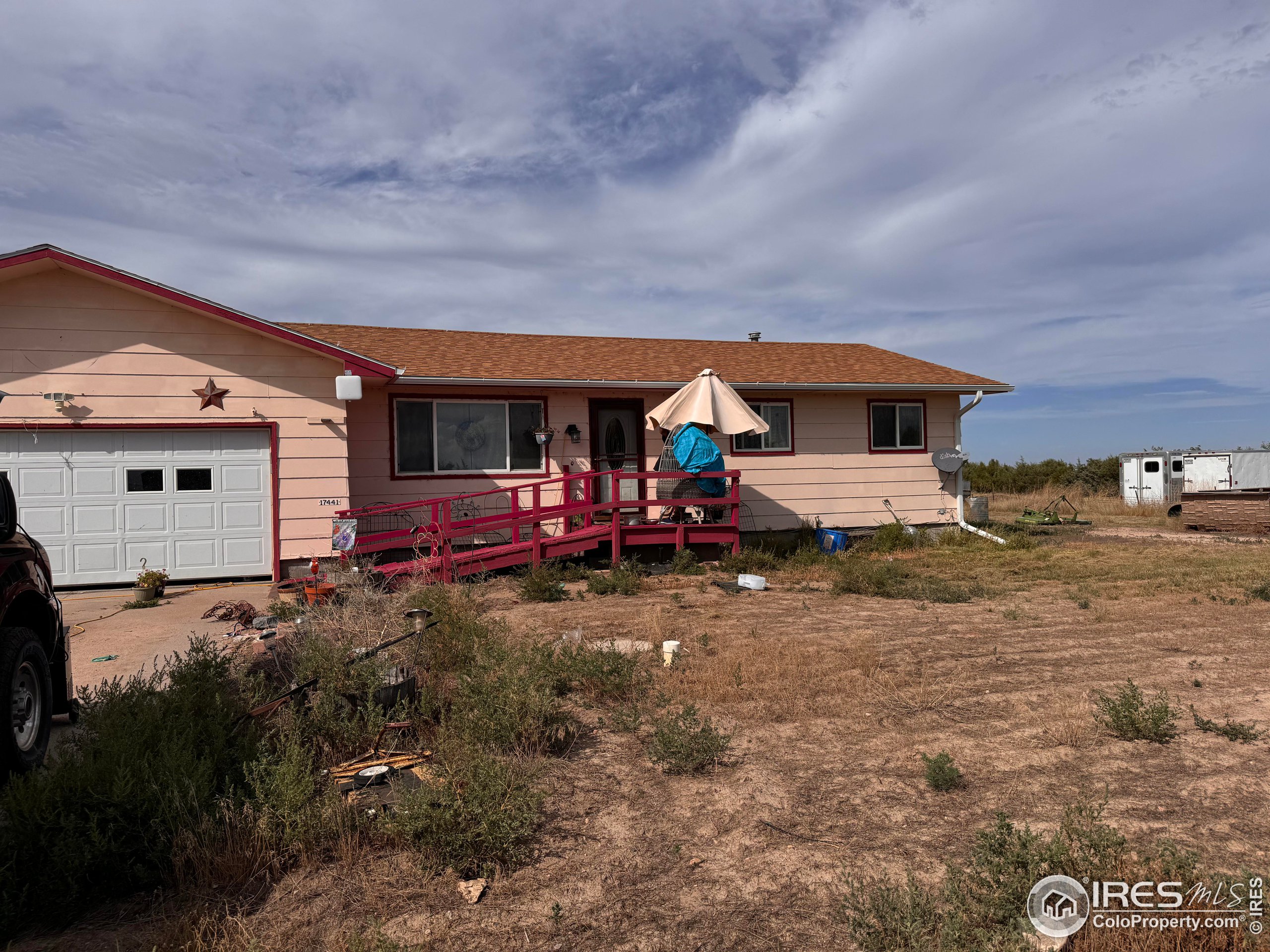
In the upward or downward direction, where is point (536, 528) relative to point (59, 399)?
downward

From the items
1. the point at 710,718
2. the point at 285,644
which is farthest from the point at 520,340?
the point at 710,718

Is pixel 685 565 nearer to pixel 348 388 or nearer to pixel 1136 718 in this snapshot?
pixel 348 388

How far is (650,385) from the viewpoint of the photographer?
44.1ft

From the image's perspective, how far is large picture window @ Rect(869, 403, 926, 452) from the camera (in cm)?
1507

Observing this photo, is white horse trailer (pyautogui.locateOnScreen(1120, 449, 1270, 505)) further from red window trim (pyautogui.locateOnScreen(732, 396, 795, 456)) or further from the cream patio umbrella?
the cream patio umbrella

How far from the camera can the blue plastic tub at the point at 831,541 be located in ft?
44.5

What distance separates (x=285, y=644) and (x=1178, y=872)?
5931 mm

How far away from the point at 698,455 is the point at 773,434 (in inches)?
111

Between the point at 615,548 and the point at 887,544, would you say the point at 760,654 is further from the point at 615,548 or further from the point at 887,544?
the point at 887,544

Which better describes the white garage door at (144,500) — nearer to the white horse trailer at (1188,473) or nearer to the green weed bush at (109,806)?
the green weed bush at (109,806)

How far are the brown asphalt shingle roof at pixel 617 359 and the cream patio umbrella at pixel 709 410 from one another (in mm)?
1124

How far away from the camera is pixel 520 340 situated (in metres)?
15.4

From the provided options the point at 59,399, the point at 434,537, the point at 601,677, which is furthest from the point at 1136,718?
the point at 59,399

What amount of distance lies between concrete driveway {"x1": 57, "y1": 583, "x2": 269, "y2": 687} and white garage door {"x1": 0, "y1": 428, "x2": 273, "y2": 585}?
394 mm
